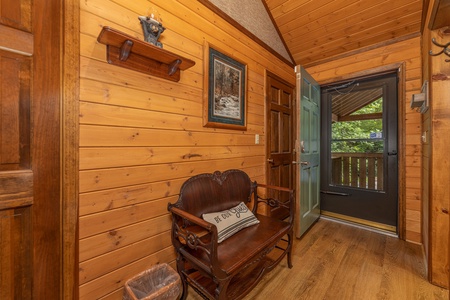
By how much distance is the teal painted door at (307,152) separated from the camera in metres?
2.27

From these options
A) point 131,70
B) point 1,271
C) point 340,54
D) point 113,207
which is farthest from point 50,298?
point 340,54

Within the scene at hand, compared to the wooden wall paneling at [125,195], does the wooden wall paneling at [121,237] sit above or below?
below

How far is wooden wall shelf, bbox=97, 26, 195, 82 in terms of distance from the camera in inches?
44.2

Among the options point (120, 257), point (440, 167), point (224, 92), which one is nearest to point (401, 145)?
point (440, 167)

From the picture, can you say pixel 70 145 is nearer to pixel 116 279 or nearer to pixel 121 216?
pixel 121 216

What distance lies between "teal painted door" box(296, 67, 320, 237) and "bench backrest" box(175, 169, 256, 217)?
0.70 meters

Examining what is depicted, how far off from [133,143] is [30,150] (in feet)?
1.66

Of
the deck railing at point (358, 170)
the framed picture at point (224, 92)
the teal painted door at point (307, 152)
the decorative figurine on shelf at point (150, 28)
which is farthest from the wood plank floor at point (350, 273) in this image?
the decorative figurine on shelf at point (150, 28)

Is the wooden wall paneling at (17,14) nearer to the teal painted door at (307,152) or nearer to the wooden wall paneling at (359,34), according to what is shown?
the teal painted door at (307,152)

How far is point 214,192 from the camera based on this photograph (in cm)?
172

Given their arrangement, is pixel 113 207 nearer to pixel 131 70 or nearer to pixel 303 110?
pixel 131 70

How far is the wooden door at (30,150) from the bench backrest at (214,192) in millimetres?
761

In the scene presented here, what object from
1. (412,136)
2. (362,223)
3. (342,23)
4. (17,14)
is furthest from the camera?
(362,223)

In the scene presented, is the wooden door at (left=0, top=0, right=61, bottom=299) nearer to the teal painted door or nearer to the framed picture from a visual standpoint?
the framed picture
